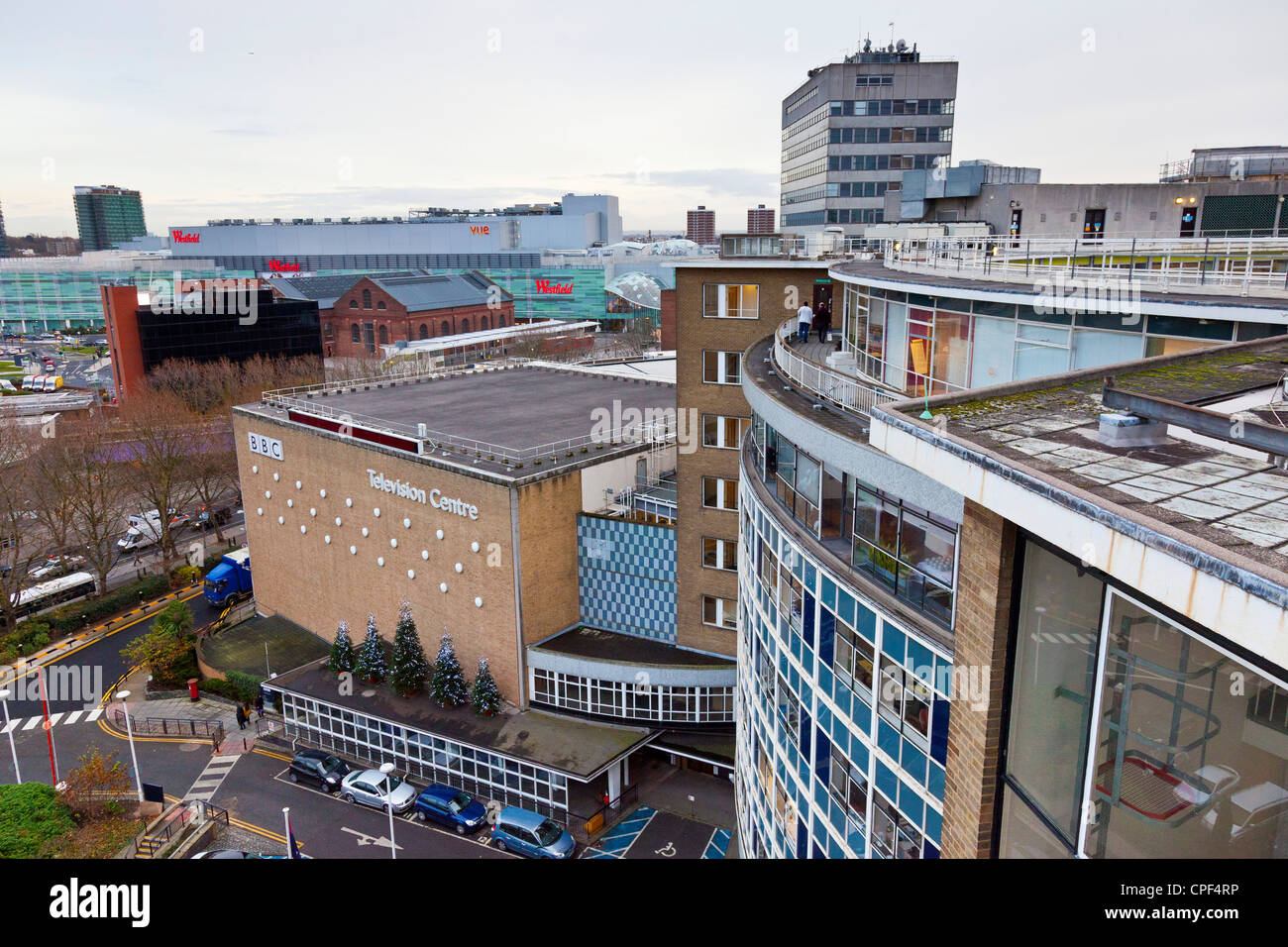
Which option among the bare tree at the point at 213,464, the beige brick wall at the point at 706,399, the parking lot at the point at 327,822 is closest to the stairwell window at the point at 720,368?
the beige brick wall at the point at 706,399

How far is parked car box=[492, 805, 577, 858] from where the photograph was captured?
86.0ft

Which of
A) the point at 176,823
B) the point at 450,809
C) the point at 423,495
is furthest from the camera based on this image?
the point at 423,495

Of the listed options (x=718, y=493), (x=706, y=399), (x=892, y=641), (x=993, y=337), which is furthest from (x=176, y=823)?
(x=993, y=337)

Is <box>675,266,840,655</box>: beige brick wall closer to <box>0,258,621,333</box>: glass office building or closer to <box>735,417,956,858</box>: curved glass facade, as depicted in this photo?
<box>735,417,956,858</box>: curved glass facade

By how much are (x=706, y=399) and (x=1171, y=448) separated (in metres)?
20.7

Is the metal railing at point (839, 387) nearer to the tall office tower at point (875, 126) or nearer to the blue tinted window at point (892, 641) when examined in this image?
the blue tinted window at point (892, 641)

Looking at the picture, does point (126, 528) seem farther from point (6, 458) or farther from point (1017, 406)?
point (1017, 406)

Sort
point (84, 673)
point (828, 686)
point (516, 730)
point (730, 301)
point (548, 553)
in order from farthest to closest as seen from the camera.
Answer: point (84, 673)
point (548, 553)
point (516, 730)
point (730, 301)
point (828, 686)

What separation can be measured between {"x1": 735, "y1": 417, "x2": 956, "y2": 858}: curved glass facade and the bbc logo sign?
29.0 m

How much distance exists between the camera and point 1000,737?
8484 millimetres

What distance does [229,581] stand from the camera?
47625 mm

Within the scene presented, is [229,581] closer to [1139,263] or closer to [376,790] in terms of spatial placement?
[376,790]

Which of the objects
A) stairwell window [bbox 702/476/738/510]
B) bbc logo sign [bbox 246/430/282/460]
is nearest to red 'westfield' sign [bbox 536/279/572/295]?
bbc logo sign [bbox 246/430/282/460]

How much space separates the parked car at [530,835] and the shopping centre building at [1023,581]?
10.2 metres
